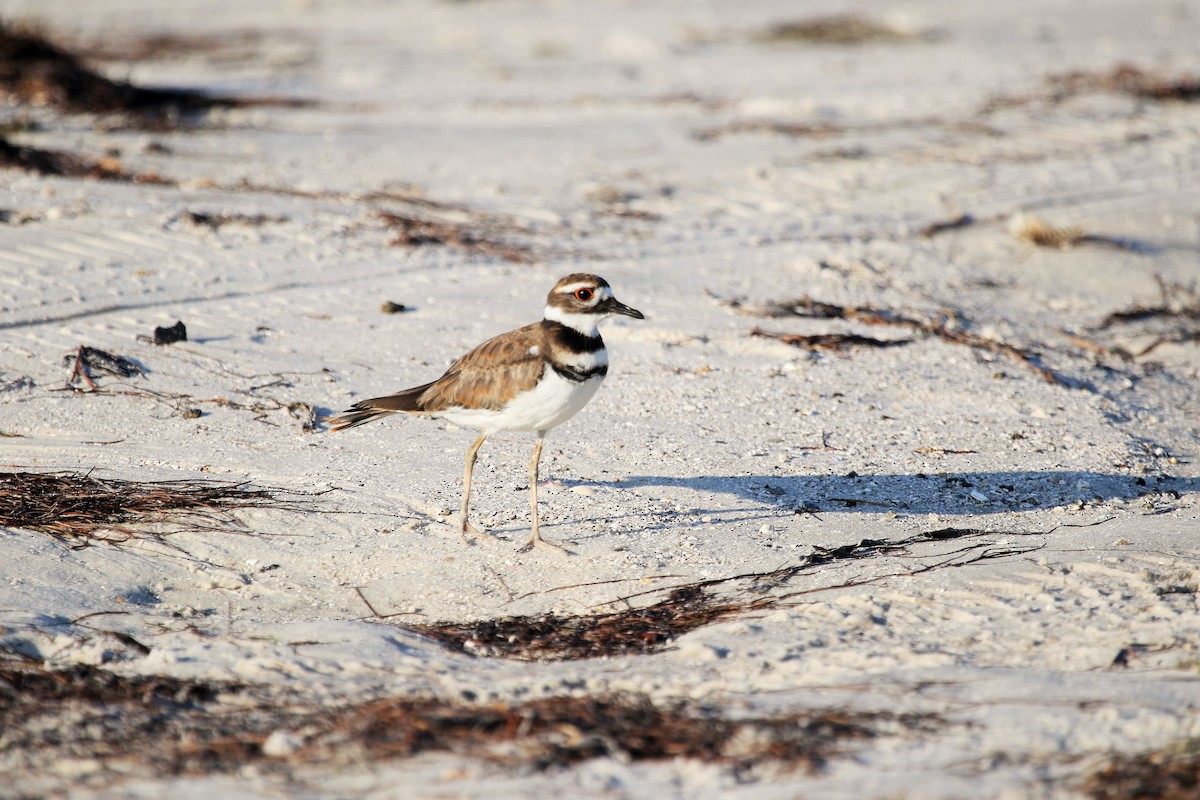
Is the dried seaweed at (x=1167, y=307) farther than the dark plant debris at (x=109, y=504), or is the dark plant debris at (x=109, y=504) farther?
the dried seaweed at (x=1167, y=307)

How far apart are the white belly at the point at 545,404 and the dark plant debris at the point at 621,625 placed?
1018 millimetres

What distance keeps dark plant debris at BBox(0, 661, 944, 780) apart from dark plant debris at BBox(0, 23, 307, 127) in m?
10.0

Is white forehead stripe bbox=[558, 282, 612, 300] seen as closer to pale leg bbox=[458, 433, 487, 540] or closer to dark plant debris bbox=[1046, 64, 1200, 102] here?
pale leg bbox=[458, 433, 487, 540]

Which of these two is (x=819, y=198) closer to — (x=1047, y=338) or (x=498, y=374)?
(x=1047, y=338)

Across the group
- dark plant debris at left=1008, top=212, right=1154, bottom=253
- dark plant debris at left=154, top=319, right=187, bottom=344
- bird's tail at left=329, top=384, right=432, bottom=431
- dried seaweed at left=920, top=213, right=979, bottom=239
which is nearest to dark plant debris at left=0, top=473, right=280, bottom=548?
bird's tail at left=329, top=384, right=432, bottom=431

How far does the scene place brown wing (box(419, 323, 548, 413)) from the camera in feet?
18.5

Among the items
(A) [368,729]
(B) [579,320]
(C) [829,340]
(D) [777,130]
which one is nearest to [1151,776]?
(A) [368,729]

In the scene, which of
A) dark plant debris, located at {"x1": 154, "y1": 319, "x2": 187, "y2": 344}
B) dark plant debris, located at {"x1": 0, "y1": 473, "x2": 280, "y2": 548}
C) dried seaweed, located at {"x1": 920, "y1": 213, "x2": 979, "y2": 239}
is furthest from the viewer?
dried seaweed, located at {"x1": 920, "y1": 213, "x2": 979, "y2": 239}

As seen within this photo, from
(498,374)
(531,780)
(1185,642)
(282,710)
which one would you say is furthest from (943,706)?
(498,374)

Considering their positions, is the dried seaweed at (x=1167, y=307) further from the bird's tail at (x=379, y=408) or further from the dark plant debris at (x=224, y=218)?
the dark plant debris at (x=224, y=218)

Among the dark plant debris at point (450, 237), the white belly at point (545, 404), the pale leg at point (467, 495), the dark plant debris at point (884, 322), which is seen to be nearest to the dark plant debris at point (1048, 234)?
the dark plant debris at point (884, 322)

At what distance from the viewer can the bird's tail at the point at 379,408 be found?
19.9 ft

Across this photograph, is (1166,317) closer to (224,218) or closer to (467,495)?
(467,495)

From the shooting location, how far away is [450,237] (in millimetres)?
9578
